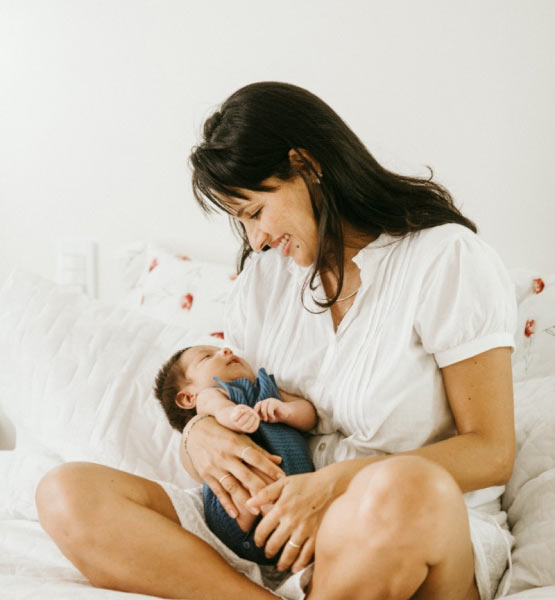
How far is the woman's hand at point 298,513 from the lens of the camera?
90cm

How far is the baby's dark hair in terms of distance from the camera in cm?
126

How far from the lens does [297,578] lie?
0.87 m

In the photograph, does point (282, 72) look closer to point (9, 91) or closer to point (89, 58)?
point (89, 58)

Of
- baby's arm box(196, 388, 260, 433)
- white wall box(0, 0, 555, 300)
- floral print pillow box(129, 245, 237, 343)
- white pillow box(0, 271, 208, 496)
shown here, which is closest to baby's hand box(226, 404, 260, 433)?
baby's arm box(196, 388, 260, 433)

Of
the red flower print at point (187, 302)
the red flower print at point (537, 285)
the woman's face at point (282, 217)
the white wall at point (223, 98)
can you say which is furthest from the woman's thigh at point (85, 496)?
the white wall at point (223, 98)

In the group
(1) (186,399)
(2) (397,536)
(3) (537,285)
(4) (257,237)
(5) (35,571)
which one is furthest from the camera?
(3) (537,285)

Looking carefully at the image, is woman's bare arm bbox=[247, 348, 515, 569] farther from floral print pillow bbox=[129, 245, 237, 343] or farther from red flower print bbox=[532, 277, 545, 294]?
floral print pillow bbox=[129, 245, 237, 343]

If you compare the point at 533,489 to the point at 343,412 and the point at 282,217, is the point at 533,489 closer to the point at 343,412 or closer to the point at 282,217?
the point at 343,412

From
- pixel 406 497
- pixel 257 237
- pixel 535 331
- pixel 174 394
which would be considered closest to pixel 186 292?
pixel 174 394

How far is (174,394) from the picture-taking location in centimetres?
127

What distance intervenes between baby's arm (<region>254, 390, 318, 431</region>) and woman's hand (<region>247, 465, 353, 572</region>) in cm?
15

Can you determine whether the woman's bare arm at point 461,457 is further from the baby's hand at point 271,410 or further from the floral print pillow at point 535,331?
the floral print pillow at point 535,331

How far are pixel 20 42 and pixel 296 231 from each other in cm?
149

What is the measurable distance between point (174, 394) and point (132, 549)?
0.40 meters
